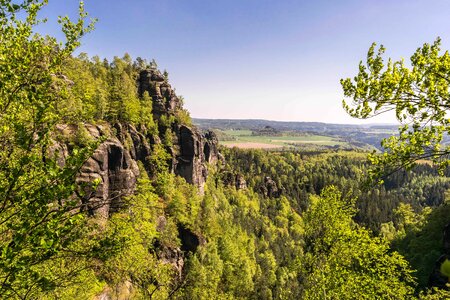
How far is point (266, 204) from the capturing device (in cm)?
17775

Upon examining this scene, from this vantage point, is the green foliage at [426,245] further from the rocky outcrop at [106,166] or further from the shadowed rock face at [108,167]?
the shadowed rock face at [108,167]

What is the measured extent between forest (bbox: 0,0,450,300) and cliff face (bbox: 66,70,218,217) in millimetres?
378

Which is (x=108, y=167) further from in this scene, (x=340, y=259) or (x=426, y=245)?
(x=426, y=245)

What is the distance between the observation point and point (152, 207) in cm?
928

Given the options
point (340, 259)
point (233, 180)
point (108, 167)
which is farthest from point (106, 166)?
point (233, 180)

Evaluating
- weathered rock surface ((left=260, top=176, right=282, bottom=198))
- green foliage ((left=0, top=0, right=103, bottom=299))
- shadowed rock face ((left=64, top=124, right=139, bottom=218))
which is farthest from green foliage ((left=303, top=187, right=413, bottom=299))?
weathered rock surface ((left=260, top=176, right=282, bottom=198))

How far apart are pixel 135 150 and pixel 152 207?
233 ft

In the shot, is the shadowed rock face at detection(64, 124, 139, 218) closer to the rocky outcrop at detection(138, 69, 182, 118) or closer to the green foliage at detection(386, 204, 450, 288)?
the rocky outcrop at detection(138, 69, 182, 118)

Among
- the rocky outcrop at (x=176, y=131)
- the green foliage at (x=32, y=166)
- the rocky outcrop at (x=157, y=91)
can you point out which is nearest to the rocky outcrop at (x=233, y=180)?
the rocky outcrop at (x=176, y=131)

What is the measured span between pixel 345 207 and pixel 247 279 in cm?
5828

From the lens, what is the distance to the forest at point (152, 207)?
27.6ft

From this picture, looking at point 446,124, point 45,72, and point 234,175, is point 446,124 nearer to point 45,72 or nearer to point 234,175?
point 45,72

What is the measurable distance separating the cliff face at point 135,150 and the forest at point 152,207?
38 centimetres

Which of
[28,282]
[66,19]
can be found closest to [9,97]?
[66,19]
